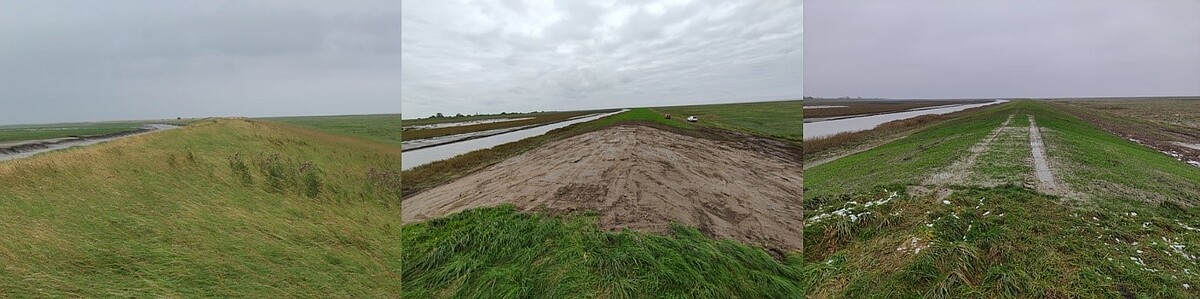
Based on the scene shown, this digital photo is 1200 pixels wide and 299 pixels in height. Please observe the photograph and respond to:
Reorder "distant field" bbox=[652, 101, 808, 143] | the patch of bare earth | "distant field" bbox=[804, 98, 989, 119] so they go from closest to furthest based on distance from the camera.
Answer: "distant field" bbox=[652, 101, 808, 143], the patch of bare earth, "distant field" bbox=[804, 98, 989, 119]

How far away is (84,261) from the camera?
2.77 meters

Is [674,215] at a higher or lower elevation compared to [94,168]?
lower

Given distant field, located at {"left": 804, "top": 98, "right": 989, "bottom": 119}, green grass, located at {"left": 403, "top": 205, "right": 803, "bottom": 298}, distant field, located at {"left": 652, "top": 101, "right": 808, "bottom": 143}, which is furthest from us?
distant field, located at {"left": 804, "top": 98, "right": 989, "bottom": 119}

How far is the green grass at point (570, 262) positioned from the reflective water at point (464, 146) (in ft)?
1.61

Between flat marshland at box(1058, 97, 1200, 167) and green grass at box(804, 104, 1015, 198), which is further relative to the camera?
green grass at box(804, 104, 1015, 198)

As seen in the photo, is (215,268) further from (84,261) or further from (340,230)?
(340,230)

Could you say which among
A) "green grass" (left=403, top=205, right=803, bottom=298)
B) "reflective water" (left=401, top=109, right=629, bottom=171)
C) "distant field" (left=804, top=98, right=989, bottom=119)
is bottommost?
"green grass" (left=403, top=205, right=803, bottom=298)

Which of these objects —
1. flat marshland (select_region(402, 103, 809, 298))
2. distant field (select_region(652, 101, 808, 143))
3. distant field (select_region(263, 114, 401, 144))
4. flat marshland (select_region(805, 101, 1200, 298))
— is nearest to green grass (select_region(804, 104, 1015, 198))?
flat marshland (select_region(805, 101, 1200, 298))

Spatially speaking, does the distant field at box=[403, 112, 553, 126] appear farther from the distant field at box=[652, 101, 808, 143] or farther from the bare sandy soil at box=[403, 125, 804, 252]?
the distant field at box=[652, 101, 808, 143]

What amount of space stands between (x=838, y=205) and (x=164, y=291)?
16.8ft

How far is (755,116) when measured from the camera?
3854mm

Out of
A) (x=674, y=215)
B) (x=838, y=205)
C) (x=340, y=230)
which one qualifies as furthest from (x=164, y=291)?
(x=838, y=205)

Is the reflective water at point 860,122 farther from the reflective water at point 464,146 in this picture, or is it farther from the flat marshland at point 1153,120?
the reflective water at point 464,146

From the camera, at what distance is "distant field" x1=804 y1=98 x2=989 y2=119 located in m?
4.20
